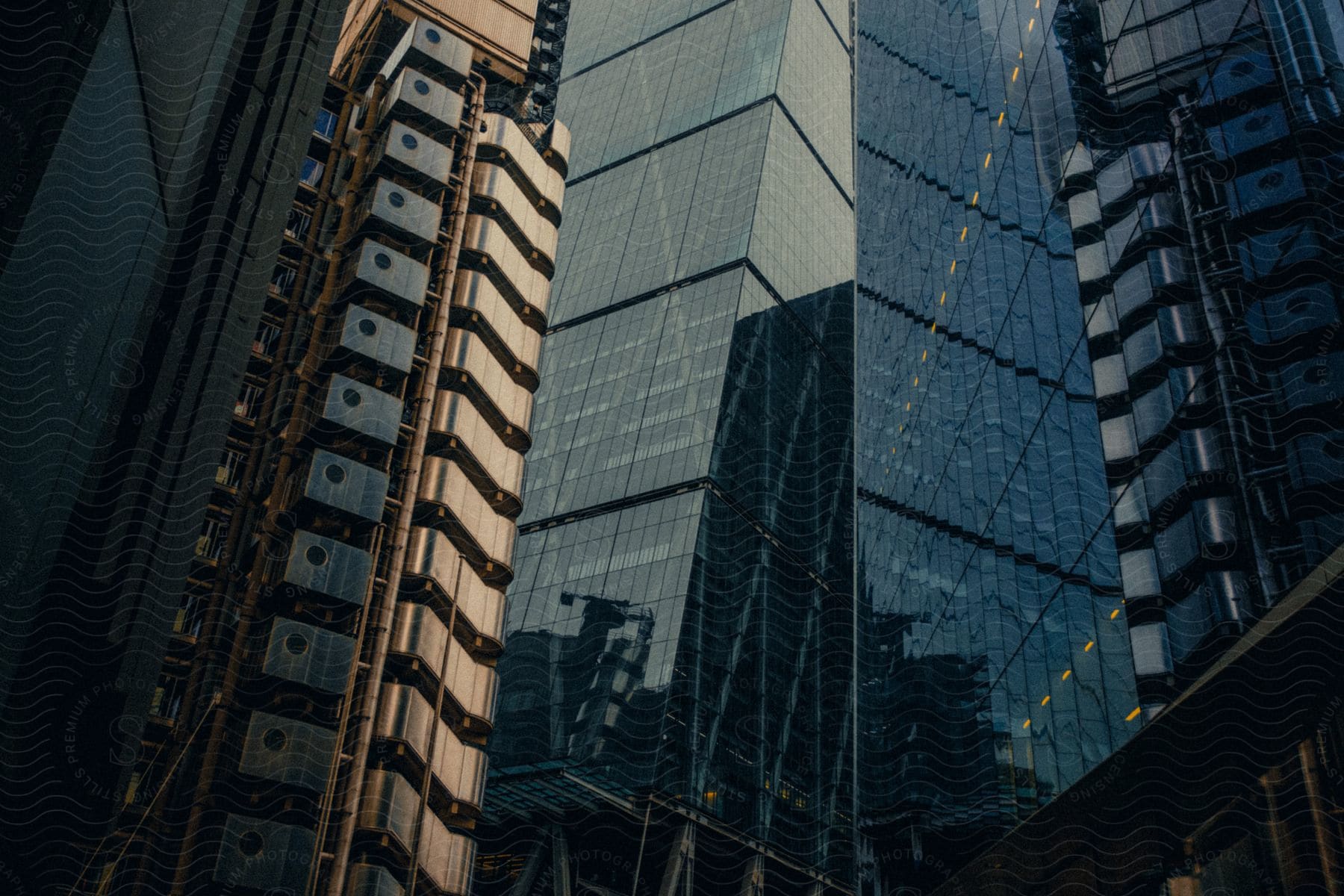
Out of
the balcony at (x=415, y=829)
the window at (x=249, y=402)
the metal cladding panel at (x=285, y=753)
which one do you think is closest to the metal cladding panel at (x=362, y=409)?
the window at (x=249, y=402)

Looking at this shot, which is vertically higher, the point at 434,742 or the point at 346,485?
the point at 346,485

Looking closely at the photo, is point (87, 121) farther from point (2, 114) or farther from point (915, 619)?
point (915, 619)

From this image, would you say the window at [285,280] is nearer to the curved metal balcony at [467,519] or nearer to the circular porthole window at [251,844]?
the curved metal balcony at [467,519]

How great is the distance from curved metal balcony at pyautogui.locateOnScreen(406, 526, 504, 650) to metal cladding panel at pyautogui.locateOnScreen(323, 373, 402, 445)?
199 cm

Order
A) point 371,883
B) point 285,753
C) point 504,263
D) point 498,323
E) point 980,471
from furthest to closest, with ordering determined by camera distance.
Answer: point 980,471
point 504,263
point 498,323
point 371,883
point 285,753

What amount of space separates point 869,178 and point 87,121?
45.5 meters

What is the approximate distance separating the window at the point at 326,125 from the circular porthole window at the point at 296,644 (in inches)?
449

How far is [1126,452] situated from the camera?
19.9 meters

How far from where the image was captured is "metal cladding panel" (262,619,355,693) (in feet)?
66.8

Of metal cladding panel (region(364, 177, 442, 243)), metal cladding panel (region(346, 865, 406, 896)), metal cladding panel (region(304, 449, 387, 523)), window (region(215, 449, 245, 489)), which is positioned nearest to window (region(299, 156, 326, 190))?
metal cladding panel (region(364, 177, 442, 243))

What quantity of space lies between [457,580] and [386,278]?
5.76 metres

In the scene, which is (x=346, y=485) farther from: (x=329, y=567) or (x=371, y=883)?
(x=371, y=883)

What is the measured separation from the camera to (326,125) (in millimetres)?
28078

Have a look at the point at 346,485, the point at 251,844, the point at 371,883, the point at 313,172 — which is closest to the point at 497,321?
the point at 313,172
